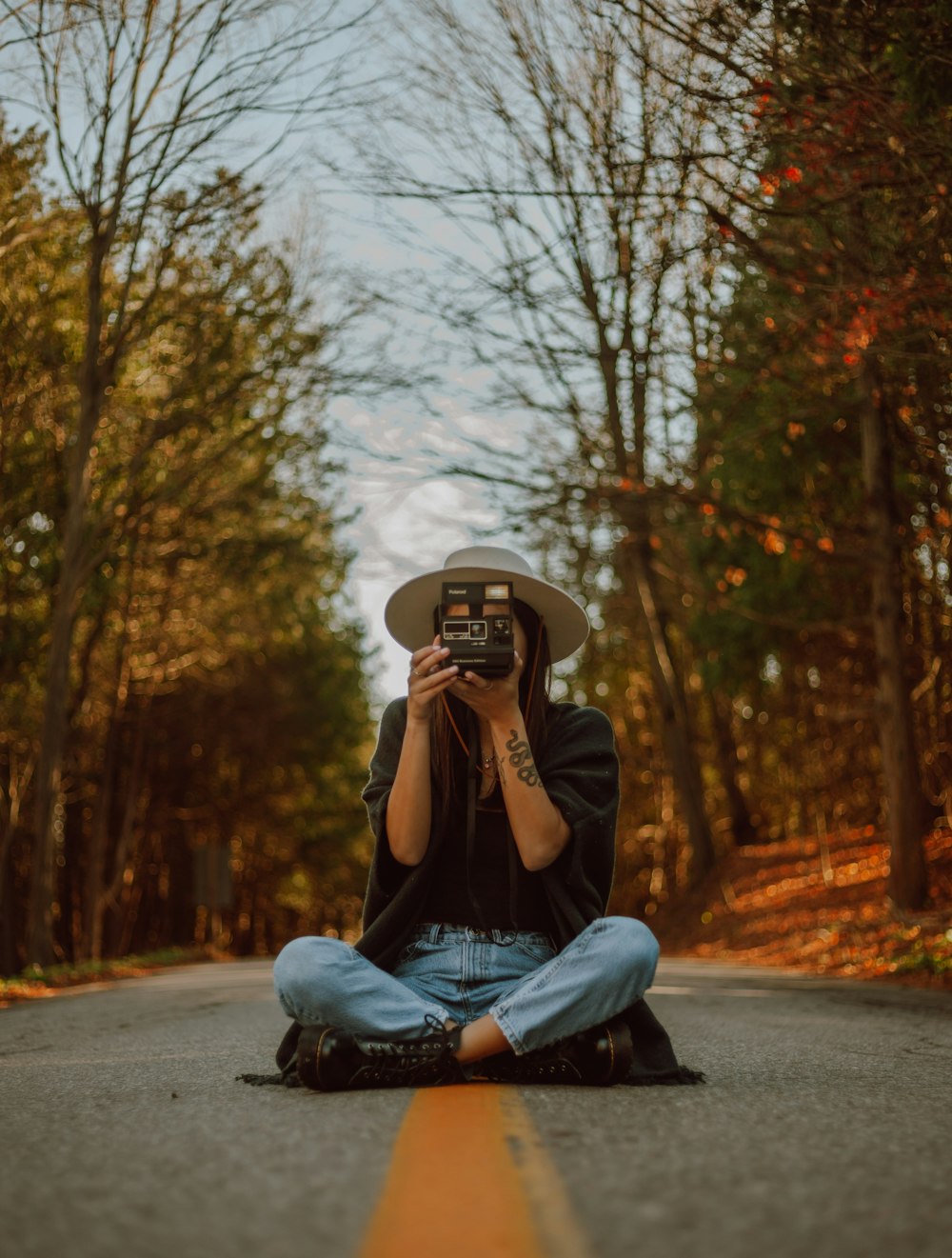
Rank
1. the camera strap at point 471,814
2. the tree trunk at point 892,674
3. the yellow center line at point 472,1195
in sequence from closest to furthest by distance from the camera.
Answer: the yellow center line at point 472,1195
the camera strap at point 471,814
the tree trunk at point 892,674

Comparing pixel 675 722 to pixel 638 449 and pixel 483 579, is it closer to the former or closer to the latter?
pixel 638 449

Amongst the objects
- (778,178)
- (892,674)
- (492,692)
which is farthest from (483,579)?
(892,674)

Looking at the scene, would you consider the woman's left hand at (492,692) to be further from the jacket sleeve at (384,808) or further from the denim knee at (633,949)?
the denim knee at (633,949)

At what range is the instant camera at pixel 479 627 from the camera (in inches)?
165

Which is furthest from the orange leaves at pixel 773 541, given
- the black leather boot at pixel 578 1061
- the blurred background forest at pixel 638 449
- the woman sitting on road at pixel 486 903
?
the black leather boot at pixel 578 1061

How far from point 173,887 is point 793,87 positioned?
92.4 ft

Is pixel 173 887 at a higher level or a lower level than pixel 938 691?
lower

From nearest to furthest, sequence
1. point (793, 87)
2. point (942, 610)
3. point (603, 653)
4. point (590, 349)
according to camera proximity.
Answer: point (793, 87) → point (590, 349) → point (942, 610) → point (603, 653)

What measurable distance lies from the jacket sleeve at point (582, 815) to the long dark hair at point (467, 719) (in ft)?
0.32

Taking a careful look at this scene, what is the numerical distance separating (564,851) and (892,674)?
9.37 metres

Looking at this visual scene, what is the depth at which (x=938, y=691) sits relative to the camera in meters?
14.7

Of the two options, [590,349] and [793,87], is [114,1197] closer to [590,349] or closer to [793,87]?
[793,87]

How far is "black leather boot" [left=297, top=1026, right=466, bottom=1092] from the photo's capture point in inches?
150

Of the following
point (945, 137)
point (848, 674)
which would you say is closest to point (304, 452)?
point (848, 674)
